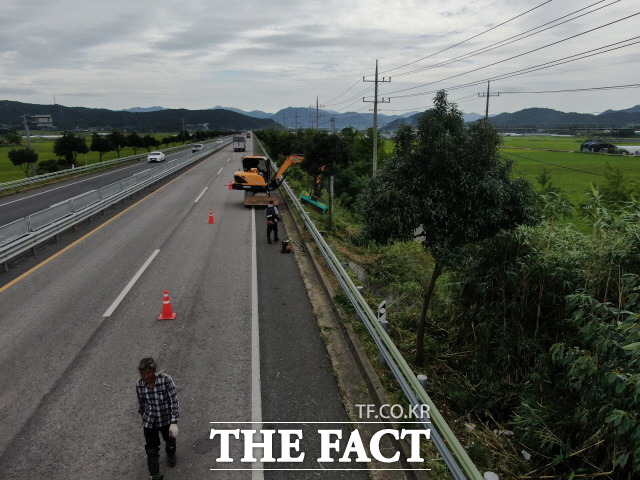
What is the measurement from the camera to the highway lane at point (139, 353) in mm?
5754

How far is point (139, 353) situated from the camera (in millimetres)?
8086

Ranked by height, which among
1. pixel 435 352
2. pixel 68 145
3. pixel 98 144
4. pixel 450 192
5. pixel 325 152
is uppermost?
pixel 98 144

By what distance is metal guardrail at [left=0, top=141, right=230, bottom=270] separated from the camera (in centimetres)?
1323

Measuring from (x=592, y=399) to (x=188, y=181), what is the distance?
107ft

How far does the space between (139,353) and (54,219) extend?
11.0m

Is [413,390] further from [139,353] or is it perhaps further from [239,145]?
[239,145]

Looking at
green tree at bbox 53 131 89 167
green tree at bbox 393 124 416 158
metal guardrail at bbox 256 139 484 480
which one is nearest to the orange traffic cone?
metal guardrail at bbox 256 139 484 480

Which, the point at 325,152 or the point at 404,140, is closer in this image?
the point at 404,140

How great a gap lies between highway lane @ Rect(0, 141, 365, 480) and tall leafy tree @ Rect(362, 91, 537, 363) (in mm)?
2959

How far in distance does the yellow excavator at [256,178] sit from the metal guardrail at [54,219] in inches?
248

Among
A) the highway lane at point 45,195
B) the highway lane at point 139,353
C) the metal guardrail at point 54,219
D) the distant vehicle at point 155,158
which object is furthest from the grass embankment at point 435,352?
the distant vehicle at point 155,158

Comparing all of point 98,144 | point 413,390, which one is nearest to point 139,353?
point 413,390

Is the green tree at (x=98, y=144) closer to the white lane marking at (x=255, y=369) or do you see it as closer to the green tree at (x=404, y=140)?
the white lane marking at (x=255, y=369)

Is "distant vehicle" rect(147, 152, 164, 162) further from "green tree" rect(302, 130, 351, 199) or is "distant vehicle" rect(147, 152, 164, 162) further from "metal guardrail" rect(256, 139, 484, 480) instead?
"metal guardrail" rect(256, 139, 484, 480)
